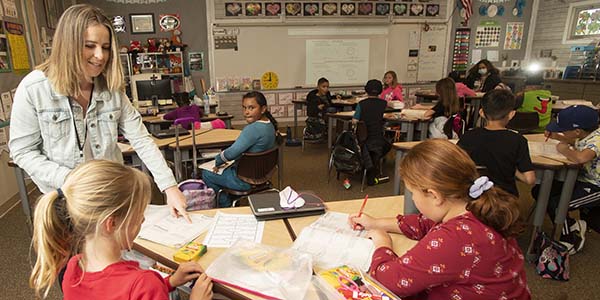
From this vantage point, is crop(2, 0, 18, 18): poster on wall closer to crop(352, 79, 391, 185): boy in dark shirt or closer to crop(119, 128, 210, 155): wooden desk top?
crop(119, 128, 210, 155): wooden desk top

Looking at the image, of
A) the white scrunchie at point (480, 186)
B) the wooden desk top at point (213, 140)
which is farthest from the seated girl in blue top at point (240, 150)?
the white scrunchie at point (480, 186)

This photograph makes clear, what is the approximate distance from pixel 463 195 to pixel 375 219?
15.5 inches

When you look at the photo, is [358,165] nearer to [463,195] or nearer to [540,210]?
[540,210]

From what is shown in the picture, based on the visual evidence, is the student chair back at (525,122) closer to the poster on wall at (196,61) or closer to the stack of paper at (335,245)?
the stack of paper at (335,245)

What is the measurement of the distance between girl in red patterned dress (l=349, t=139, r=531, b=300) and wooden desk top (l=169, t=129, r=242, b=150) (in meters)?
2.04

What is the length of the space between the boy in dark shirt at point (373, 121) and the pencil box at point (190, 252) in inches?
105

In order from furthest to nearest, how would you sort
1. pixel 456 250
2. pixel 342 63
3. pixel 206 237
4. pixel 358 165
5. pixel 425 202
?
pixel 342 63
pixel 358 165
pixel 206 237
pixel 425 202
pixel 456 250

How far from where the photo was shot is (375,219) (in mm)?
1378

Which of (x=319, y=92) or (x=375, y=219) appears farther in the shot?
(x=319, y=92)

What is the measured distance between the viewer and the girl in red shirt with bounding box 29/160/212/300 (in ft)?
2.82

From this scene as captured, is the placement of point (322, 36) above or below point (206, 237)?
above

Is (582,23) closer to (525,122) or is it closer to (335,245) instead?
(525,122)

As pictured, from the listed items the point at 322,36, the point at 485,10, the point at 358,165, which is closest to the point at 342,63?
the point at 322,36

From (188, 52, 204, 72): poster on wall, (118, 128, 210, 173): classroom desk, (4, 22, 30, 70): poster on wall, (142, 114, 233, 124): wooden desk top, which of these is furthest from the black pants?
(188, 52, 204, 72): poster on wall
